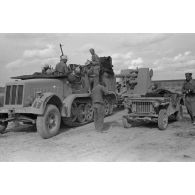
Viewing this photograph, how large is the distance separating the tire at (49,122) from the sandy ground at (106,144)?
190 mm

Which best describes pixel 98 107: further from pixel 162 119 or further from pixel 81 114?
pixel 162 119

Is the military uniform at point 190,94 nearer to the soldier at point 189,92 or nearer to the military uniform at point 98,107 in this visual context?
the soldier at point 189,92

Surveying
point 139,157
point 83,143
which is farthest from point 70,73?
point 139,157

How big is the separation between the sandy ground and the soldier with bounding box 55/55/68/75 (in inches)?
74.0

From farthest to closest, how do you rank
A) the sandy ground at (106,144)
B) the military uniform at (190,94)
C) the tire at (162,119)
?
the military uniform at (190,94), the tire at (162,119), the sandy ground at (106,144)

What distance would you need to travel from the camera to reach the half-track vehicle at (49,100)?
25.5 ft

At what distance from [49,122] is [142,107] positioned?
2.72 m

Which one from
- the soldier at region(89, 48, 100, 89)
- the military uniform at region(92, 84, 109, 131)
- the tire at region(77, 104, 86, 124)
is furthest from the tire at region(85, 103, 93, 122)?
the military uniform at region(92, 84, 109, 131)

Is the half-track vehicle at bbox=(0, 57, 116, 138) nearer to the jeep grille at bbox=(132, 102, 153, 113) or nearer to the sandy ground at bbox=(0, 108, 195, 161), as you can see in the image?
the sandy ground at bbox=(0, 108, 195, 161)

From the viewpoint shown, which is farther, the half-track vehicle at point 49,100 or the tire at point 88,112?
the tire at point 88,112

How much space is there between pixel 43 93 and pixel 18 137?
4.62 ft

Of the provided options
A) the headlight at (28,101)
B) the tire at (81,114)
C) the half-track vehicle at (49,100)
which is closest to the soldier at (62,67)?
the half-track vehicle at (49,100)

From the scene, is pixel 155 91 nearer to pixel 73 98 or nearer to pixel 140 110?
pixel 140 110

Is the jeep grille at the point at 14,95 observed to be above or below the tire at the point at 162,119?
above
